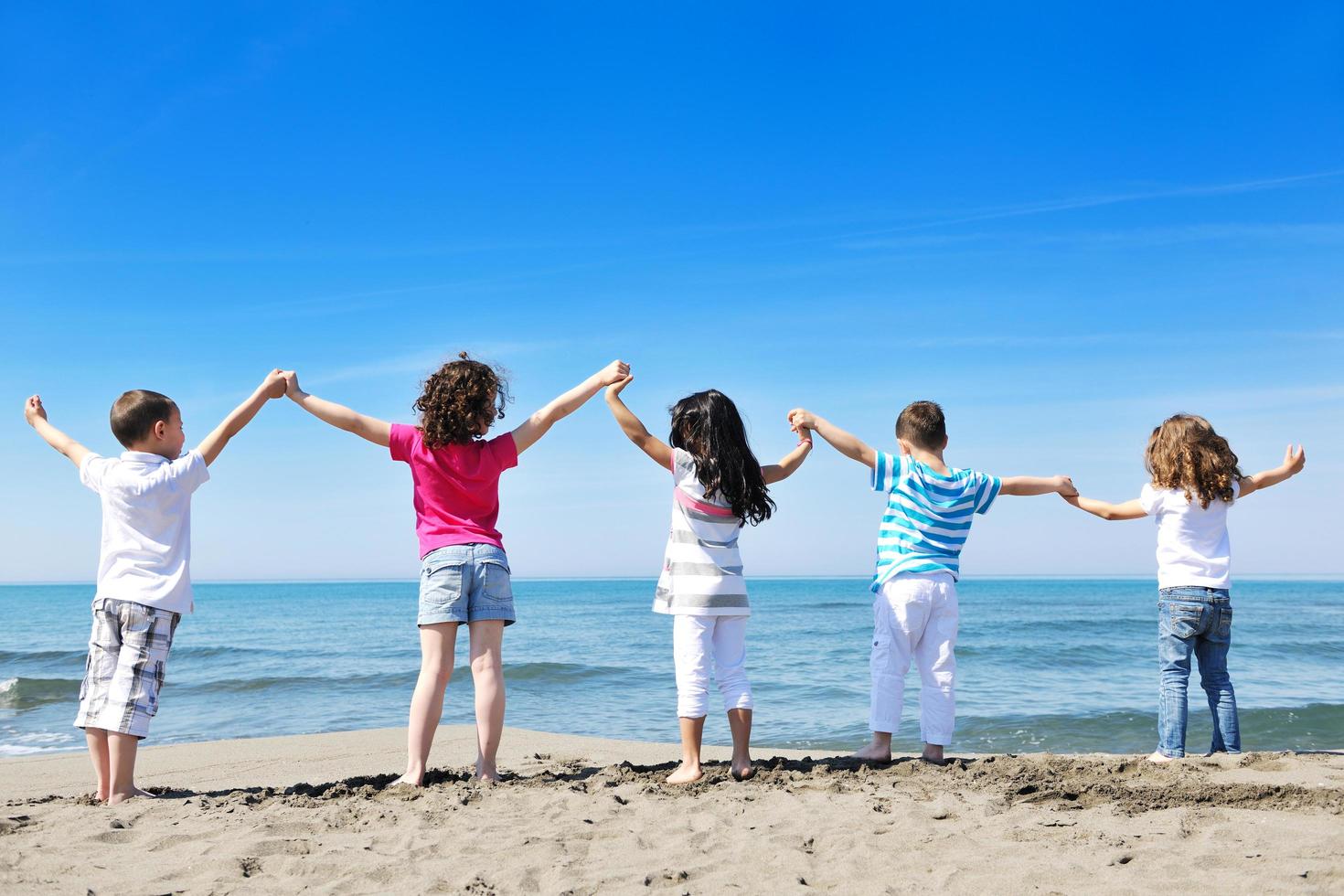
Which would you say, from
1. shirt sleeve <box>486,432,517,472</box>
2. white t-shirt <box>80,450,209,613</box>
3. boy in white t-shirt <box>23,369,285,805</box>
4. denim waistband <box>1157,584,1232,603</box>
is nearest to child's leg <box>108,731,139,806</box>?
boy in white t-shirt <box>23,369,285,805</box>

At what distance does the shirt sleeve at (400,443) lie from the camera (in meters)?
4.61

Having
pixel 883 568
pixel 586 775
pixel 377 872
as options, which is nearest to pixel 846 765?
pixel 883 568

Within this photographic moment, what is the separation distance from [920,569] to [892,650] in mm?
460

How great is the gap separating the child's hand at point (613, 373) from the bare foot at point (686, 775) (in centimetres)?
199

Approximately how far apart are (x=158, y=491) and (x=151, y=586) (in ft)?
1.50

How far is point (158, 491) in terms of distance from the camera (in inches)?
171

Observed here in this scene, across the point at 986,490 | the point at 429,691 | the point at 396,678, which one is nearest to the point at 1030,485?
the point at 986,490

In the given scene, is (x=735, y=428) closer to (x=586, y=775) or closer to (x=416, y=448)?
(x=416, y=448)

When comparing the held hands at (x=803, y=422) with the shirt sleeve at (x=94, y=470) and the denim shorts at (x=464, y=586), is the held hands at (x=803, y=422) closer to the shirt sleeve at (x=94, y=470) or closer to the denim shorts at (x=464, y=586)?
the denim shorts at (x=464, y=586)

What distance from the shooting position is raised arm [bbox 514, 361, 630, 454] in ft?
15.4

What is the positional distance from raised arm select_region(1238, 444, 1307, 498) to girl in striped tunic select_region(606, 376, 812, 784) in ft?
9.64

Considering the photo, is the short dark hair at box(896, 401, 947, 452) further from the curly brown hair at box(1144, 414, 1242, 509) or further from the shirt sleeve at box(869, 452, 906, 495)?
the curly brown hair at box(1144, 414, 1242, 509)

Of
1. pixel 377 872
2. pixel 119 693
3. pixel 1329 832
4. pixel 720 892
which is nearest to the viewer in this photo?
pixel 720 892

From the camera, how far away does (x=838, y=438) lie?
487 centimetres
